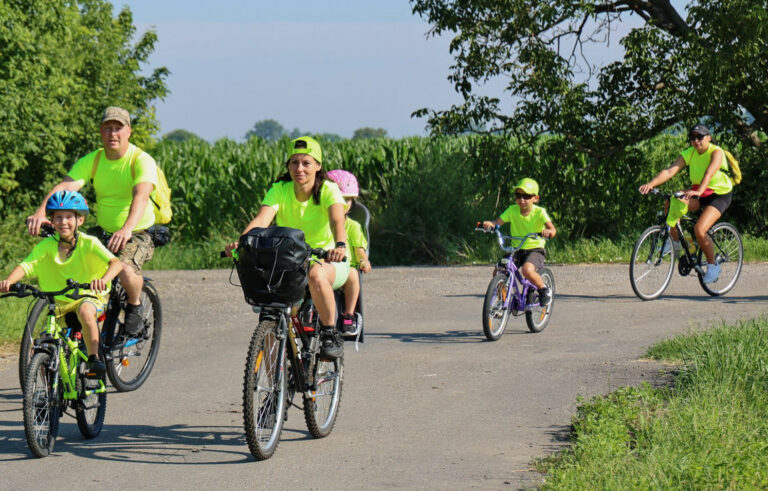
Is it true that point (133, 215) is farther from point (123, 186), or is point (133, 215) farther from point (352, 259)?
point (352, 259)

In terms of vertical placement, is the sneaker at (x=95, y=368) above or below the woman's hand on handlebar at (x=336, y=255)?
below

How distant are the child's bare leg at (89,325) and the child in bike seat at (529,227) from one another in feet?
15.7

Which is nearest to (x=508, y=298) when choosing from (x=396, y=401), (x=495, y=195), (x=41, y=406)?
(x=396, y=401)

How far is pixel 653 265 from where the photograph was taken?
509 inches

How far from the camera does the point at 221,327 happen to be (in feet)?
39.2

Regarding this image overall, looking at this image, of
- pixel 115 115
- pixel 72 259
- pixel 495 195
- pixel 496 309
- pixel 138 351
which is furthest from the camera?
pixel 495 195

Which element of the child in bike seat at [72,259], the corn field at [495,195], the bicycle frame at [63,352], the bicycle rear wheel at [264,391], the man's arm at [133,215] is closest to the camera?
the bicycle rear wheel at [264,391]

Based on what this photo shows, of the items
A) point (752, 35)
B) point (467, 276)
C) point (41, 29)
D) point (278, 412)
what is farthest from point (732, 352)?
point (41, 29)

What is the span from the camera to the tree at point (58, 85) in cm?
1739

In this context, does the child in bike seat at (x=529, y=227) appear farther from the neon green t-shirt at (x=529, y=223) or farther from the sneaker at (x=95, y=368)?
the sneaker at (x=95, y=368)

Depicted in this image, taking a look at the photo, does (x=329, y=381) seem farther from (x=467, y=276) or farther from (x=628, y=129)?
(x=628, y=129)

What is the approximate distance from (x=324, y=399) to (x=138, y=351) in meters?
2.10

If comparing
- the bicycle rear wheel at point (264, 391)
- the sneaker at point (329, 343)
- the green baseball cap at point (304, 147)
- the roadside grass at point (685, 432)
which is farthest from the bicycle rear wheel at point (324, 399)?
the roadside grass at point (685, 432)

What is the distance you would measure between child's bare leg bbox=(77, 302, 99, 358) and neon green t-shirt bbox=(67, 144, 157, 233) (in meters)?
1.31
